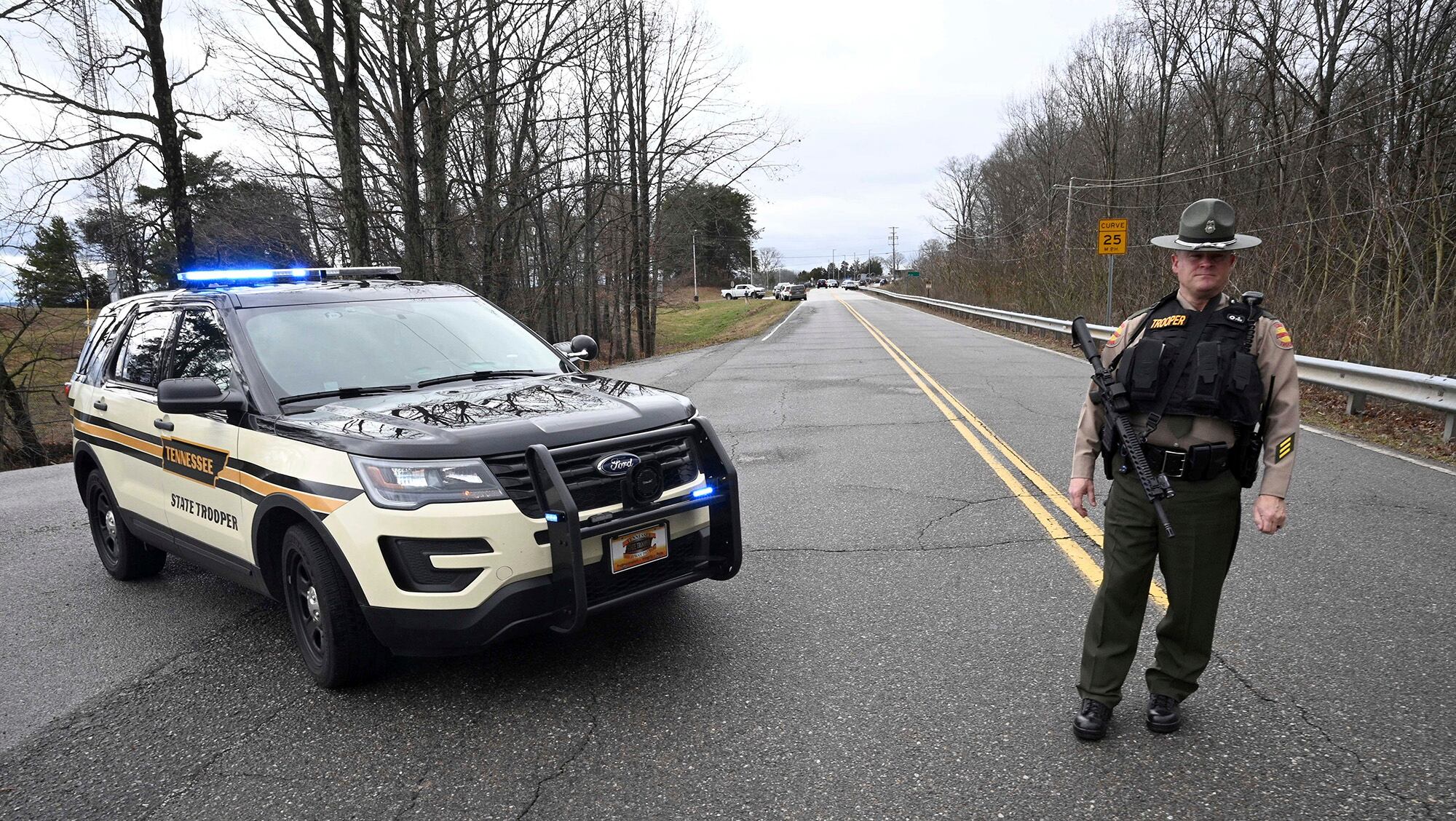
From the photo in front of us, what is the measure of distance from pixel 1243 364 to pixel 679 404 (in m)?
2.35

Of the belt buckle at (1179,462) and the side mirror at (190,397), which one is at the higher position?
the side mirror at (190,397)

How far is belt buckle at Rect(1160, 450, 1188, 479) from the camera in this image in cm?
313

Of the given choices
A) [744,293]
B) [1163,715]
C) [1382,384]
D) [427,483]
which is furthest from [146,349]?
[744,293]

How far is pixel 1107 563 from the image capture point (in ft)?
11.1

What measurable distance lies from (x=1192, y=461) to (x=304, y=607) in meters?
3.71

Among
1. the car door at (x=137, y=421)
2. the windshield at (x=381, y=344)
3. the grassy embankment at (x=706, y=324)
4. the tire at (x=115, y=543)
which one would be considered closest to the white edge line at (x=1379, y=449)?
the windshield at (x=381, y=344)

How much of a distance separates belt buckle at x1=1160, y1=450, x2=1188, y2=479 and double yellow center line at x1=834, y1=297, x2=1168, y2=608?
1.02 meters

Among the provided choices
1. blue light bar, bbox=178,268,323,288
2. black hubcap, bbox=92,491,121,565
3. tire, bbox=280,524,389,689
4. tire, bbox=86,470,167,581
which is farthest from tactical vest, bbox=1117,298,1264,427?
black hubcap, bbox=92,491,121,565

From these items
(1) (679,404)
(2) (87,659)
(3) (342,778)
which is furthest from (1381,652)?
(2) (87,659)

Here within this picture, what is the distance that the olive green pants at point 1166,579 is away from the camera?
3.18 m

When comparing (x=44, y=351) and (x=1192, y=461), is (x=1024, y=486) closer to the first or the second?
(x=1192, y=461)

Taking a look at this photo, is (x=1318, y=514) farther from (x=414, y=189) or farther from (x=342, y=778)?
(x=414, y=189)

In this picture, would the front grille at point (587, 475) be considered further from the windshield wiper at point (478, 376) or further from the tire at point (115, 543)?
the tire at point (115, 543)

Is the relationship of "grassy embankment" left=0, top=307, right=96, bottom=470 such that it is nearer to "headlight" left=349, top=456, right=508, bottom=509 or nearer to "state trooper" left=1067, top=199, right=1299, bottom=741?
"headlight" left=349, top=456, right=508, bottom=509
